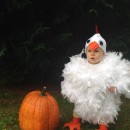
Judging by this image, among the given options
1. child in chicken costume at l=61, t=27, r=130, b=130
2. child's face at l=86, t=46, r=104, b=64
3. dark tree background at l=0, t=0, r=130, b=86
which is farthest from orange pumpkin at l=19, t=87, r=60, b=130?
dark tree background at l=0, t=0, r=130, b=86

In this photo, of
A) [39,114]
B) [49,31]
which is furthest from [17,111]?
[49,31]

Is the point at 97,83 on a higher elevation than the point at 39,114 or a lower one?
higher

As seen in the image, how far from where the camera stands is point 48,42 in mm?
6363

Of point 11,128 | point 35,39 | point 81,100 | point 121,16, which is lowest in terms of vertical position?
point 11,128

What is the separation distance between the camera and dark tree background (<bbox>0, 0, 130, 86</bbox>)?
20.3 ft

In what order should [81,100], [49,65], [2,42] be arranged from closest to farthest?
[81,100] < [2,42] < [49,65]

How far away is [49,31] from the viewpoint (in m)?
6.41

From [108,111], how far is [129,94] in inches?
15.1

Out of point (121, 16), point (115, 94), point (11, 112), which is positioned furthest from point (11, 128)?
point (121, 16)

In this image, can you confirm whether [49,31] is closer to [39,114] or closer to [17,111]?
[17,111]

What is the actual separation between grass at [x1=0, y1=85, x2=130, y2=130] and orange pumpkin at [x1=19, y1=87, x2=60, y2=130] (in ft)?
1.08

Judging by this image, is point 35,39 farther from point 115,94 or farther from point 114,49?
point 115,94

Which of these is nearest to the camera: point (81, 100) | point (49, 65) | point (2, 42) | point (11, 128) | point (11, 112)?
point (81, 100)

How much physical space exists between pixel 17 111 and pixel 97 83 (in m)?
1.69
